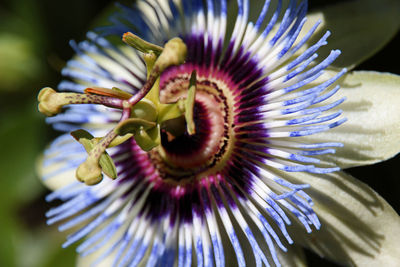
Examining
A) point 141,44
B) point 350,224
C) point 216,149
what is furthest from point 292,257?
point 141,44

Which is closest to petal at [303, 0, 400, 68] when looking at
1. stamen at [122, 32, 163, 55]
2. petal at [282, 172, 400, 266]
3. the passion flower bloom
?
the passion flower bloom

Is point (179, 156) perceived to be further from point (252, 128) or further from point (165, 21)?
point (165, 21)

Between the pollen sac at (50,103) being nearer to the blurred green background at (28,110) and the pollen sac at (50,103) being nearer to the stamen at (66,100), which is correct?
the stamen at (66,100)

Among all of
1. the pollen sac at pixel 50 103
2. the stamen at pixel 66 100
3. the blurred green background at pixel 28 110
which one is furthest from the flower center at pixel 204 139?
the blurred green background at pixel 28 110

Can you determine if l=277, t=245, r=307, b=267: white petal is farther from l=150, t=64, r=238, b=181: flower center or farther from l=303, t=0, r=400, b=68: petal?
l=303, t=0, r=400, b=68: petal

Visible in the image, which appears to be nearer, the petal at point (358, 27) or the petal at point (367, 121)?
the petal at point (367, 121)

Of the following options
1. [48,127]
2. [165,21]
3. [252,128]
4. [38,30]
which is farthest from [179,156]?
[38,30]
